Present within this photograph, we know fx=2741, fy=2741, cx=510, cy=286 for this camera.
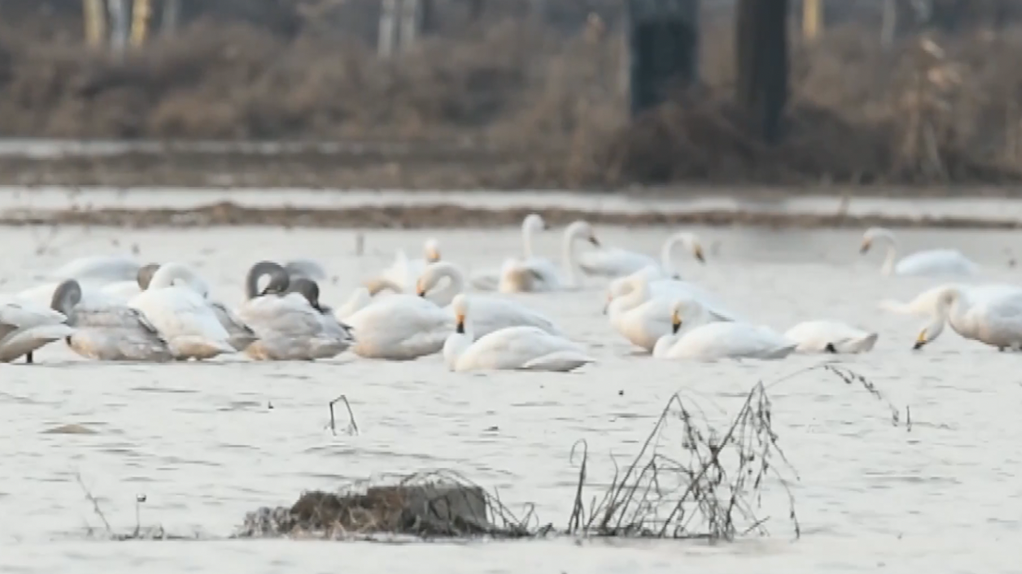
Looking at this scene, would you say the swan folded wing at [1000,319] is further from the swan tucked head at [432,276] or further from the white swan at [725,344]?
the swan tucked head at [432,276]

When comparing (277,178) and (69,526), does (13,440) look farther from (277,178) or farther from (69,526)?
(277,178)

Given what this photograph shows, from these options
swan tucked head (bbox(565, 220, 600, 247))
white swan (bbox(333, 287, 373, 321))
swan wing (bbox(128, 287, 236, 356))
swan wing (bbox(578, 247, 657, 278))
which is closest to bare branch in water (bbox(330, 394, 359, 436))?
swan wing (bbox(128, 287, 236, 356))

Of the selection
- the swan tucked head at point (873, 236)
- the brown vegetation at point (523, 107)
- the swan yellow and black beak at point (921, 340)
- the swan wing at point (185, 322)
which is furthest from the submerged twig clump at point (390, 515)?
the brown vegetation at point (523, 107)

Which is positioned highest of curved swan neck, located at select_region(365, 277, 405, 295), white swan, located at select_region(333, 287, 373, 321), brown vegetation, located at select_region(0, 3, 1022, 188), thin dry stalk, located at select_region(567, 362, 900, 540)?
brown vegetation, located at select_region(0, 3, 1022, 188)

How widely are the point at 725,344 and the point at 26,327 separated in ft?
10.2

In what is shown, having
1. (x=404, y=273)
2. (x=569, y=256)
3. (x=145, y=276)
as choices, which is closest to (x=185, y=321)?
(x=145, y=276)

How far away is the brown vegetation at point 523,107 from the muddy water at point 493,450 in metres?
14.8

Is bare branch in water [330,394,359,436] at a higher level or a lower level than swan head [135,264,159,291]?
lower

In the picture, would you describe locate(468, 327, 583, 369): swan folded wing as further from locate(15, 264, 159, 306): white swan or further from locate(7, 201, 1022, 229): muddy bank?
locate(7, 201, 1022, 229): muddy bank

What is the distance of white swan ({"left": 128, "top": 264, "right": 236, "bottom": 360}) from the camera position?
1198 centimetres

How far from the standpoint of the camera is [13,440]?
9375mm

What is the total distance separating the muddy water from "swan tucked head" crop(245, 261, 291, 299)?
2.83 ft

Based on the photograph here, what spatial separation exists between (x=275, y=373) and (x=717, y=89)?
19287mm

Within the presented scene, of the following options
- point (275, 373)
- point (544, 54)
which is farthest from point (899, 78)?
point (275, 373)
